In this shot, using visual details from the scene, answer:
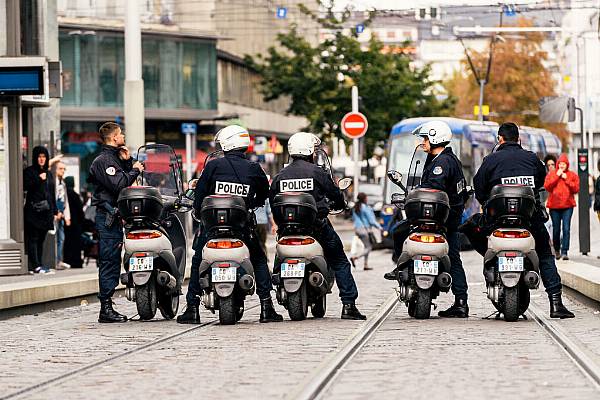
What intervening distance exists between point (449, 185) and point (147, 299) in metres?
2.95

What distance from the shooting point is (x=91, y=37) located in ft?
194

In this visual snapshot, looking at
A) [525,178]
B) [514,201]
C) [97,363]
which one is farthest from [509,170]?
[97,363]

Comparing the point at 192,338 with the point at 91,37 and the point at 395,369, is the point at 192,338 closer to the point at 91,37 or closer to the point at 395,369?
the point at 395,369

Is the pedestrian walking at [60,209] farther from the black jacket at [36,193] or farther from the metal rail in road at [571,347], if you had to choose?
the metal rail in road at [571,347]

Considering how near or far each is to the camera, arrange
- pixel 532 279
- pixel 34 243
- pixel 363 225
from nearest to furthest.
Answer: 1. pixel 532 279
2. pixel 34 243
3. pixel 363 225

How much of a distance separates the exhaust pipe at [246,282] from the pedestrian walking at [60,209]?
38.2 ft

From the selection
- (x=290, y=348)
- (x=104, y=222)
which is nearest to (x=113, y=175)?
(x=104, y=222)

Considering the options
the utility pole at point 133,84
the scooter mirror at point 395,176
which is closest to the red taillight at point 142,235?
the scooter mirror at point 395,176

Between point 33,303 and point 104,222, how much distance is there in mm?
2721

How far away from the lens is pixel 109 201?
15.0 m

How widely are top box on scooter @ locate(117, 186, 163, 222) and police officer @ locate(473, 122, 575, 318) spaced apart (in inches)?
116

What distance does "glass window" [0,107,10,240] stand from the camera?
904 inches

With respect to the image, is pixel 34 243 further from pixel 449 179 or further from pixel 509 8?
pixel 509 8

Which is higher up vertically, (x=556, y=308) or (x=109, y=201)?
(x=109, y=201)
